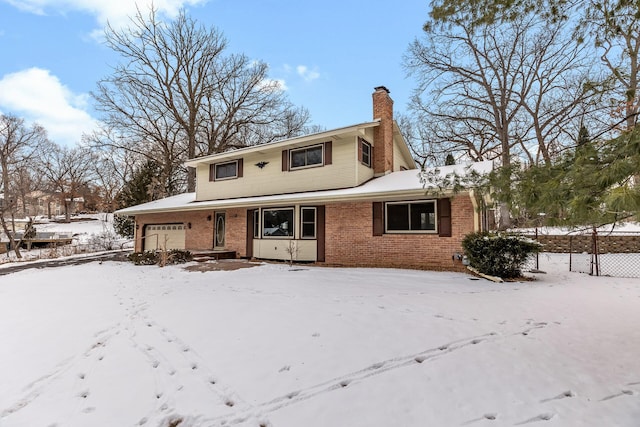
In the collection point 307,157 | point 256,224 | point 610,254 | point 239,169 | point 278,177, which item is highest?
point 307,157

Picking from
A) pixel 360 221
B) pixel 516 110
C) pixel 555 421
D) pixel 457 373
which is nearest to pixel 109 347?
pixel 457 373

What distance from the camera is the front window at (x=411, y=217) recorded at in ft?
32.2

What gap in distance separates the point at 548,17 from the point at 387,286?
17.5 feet

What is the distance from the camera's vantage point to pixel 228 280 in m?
8.20

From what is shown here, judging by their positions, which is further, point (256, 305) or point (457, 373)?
point (256, 305)

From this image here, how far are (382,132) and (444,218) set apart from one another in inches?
186

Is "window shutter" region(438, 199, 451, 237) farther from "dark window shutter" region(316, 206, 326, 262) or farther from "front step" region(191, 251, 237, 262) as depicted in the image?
"front step" region(191, 251, 237, 262)

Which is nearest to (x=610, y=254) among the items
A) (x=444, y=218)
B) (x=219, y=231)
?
(x=444, y=218)

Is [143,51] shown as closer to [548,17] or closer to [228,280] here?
[228,280]

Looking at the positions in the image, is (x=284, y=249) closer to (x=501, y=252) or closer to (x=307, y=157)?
(x=307, y=157)

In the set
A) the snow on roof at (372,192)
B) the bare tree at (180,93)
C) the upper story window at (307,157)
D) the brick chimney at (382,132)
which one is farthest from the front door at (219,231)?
the bare tree at (180,93)

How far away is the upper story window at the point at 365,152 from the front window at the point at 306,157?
150 cm

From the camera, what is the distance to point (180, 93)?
909 inches

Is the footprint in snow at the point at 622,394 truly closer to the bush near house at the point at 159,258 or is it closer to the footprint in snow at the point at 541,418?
the footprint in snow at the point at 541,418
